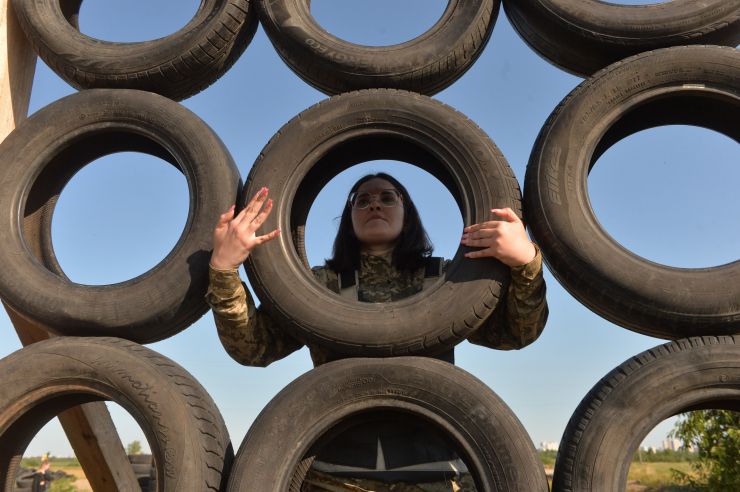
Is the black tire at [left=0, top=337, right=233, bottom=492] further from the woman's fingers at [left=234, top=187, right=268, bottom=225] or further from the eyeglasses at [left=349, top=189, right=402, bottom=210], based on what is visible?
the eyeglasses at [left=349, top=189, right=402, bottom=210]

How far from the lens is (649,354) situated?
7.48ft

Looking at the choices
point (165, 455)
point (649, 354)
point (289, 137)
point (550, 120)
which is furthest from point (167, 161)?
point (649, 354)

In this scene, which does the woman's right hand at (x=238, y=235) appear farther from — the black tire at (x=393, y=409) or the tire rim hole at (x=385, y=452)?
the tire rim hole at (x=385, y=452)

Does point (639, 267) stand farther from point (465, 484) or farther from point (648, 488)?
point (648, 488)

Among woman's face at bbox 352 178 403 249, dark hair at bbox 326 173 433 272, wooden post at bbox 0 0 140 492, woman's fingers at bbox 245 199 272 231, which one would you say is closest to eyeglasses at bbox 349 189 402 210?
woman's face at bbox 352 178 403 249

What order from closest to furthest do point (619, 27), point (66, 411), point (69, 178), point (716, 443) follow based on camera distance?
1. point (619, 27)
2. point (69, 178)
3. point (66, 411)
4. point (716, 443)

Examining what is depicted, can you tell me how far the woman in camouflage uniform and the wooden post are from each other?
127cm

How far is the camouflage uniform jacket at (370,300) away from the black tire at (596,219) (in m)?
0.19

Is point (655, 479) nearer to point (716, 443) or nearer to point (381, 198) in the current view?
point (716, 443)

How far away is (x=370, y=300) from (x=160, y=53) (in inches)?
61.1

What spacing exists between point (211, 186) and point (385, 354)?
104 centimetres

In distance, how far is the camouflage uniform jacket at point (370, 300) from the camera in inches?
95.4

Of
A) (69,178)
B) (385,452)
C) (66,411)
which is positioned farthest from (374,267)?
(66,411)

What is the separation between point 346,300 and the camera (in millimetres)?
2449
